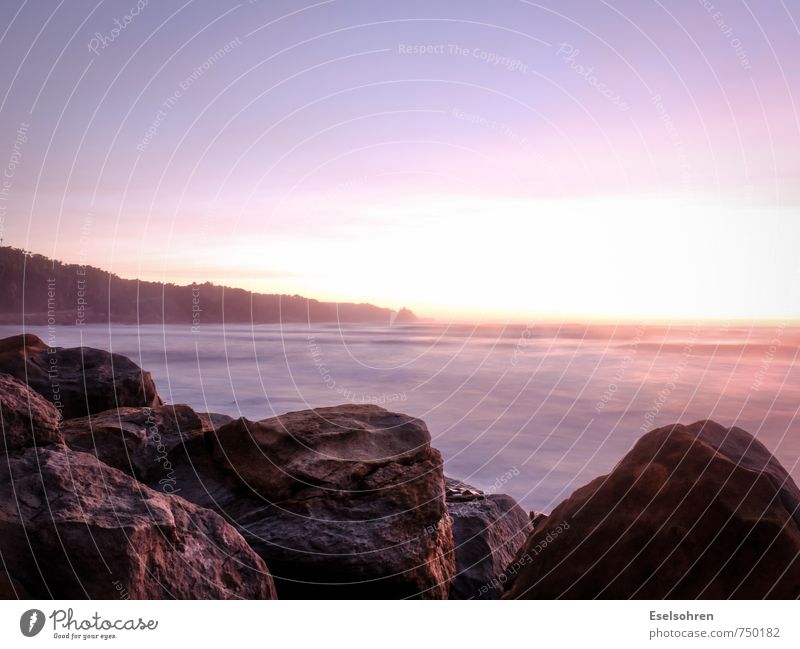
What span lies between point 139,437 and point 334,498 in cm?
243

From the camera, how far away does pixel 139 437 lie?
7.75 meters

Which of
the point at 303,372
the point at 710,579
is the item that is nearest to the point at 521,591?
the point at 710,579

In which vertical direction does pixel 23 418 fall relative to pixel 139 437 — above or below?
above

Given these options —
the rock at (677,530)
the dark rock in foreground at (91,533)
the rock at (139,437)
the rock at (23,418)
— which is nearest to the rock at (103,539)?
the dark rock in foreground at (91,533)

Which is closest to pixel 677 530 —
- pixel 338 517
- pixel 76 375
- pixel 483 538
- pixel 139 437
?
pixel 483 538

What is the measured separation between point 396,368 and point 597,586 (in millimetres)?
25736

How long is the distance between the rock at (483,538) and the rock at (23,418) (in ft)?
15.4

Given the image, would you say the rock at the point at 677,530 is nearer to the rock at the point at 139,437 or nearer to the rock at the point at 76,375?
the rock at the point at 139,437

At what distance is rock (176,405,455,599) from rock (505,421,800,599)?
1143 mm

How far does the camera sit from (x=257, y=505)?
23.7 feet

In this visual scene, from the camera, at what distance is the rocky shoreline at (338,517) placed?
16.3 ft

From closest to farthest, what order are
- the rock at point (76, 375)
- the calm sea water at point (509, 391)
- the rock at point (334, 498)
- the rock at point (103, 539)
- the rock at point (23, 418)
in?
the rock at point (103, 539) → the rock at point (23, 418) → the rock at point (334, 498) → the rock at point (76, 375) → the calm sea water at point (509, 391)

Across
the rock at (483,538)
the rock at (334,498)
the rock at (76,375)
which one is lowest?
the rock at (483,538)
